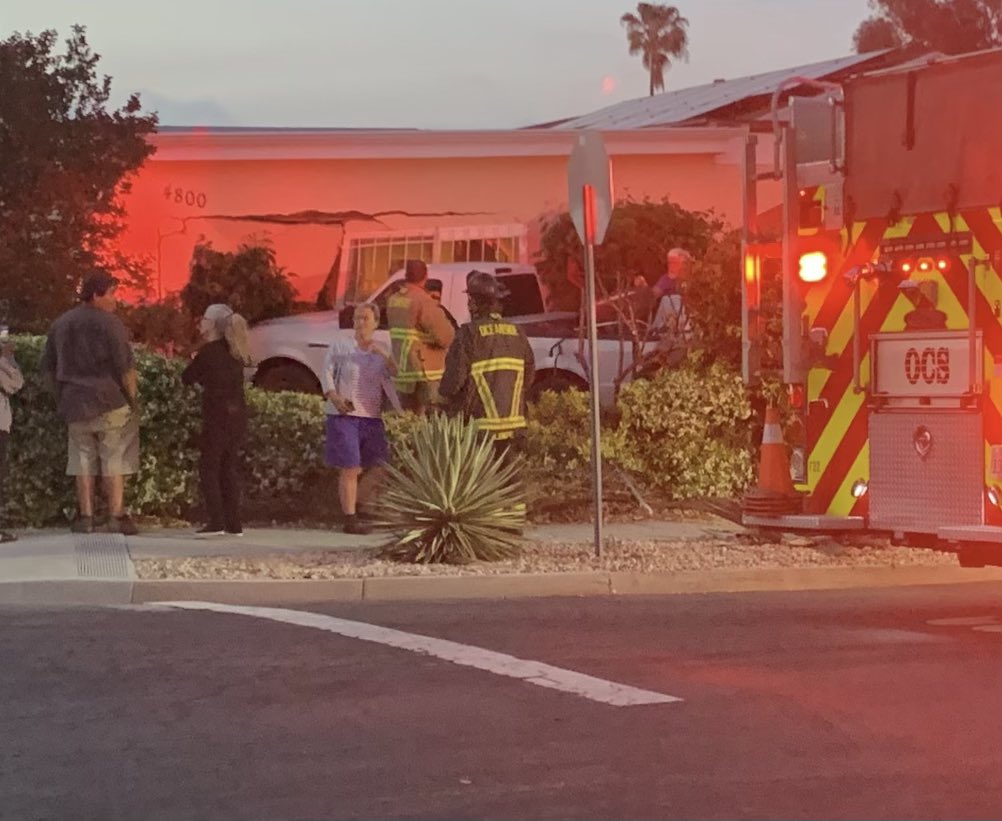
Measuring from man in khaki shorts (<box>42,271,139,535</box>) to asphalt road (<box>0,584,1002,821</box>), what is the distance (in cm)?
303

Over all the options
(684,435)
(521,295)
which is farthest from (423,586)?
(521,295)

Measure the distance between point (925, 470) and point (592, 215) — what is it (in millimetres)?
3493

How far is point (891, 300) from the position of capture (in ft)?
31.8

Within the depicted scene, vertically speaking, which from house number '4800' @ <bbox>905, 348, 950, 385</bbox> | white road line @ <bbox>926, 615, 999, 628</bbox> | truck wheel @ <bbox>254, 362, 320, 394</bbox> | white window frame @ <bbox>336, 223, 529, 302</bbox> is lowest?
white road line @ <bbox>926, 615, 999, 628</bbox>

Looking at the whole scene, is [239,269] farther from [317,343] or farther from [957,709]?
[957,709]

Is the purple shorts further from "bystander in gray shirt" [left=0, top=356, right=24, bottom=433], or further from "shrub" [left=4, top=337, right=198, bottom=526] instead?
"bystander in gray shirt" [left=0, top=356, right=24, bottom=433]

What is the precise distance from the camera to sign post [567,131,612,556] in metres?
11.9

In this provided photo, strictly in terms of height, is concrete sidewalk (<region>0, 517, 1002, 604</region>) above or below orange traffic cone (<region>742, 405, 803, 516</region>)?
below

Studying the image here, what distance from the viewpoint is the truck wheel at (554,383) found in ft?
58.9

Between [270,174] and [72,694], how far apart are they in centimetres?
1532

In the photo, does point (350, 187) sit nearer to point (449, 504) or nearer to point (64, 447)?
point (64, 447)

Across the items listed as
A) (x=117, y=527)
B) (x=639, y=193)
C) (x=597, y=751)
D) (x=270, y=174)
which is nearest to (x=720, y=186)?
(x=639, y=193)

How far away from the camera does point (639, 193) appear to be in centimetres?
2372

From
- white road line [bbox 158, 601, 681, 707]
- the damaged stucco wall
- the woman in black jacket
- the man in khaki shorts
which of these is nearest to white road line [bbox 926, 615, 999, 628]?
white road line [bbox 158, 601, 681, 707]
